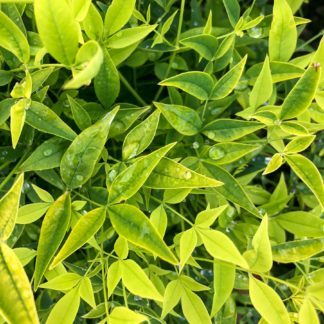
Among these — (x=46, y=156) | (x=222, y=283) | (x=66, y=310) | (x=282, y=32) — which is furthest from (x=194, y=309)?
(x=282, y=32)

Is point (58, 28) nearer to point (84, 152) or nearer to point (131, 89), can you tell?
point (84, 152)

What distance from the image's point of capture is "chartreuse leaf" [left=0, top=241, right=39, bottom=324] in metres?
0.47

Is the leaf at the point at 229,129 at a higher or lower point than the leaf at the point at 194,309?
higher

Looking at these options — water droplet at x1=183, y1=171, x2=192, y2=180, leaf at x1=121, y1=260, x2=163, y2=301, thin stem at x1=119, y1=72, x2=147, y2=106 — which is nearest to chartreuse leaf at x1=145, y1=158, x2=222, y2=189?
water droplet at x1=183, y1=171, x2=192, y2=180

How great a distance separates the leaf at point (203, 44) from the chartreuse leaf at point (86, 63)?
0.21 meters

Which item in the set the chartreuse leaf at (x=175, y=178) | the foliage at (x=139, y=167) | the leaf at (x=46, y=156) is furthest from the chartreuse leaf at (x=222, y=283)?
the leaf at (x=46, y=156)

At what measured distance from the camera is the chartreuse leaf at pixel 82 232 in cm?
56

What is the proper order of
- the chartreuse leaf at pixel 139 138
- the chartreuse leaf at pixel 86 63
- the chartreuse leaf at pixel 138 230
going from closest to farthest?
the chartreuse leaf at pixel 86 63 < the chartreuse leaf at pixel 138 230 < the chartreuse leaf at pixel 139 138

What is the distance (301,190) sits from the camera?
0.98 metres

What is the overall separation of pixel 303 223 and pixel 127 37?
15.2 inches

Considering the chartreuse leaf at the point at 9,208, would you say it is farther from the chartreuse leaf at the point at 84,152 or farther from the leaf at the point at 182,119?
the leaf at the point at 182,119

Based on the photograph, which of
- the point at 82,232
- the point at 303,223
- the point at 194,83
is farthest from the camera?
the point at 303,223

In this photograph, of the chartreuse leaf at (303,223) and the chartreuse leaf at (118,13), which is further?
the chartreuse leaf at (303,223)

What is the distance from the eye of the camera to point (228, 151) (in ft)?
2.23
